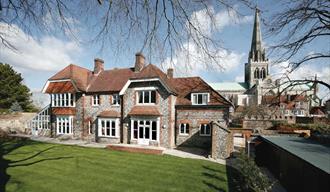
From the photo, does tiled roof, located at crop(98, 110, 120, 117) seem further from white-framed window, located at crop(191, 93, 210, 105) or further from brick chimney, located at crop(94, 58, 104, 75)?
white-framed window, located at crop(191, 93, 210, 105)

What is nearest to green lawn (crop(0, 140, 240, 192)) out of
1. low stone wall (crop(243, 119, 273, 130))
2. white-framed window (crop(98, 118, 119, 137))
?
white-framed window (crop(98, 118, 119, 137))

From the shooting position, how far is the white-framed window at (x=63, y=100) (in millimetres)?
23312

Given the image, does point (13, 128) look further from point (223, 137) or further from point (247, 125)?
point (247, 125)

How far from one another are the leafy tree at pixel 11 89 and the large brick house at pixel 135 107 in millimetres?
21825

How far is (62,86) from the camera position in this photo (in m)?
23.2

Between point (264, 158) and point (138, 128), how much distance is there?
11.8 metres

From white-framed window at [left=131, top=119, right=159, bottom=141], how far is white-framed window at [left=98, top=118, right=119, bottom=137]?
2.17 meters

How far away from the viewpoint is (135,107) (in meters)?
20.1

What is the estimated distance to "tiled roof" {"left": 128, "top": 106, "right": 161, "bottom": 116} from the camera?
19.0 m

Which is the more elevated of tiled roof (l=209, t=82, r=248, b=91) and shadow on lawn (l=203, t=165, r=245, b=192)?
tiled roof (l=209, t=82, r=248, b=91)

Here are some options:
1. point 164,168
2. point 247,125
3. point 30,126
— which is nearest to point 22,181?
point 164,168

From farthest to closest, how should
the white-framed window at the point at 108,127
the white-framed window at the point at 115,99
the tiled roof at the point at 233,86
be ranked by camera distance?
the tiled roof at the point at 233,86 < the white-framed window at the point at 115,99 < the white-framed window at the point at 108,127

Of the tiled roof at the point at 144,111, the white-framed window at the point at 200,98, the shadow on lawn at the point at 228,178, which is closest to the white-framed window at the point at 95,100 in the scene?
the tiled roof at the point at 144,111

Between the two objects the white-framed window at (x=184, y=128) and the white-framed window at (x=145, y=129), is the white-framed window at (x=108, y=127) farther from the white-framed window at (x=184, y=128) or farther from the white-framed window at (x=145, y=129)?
the white-framed window at (x=184, y=128)
